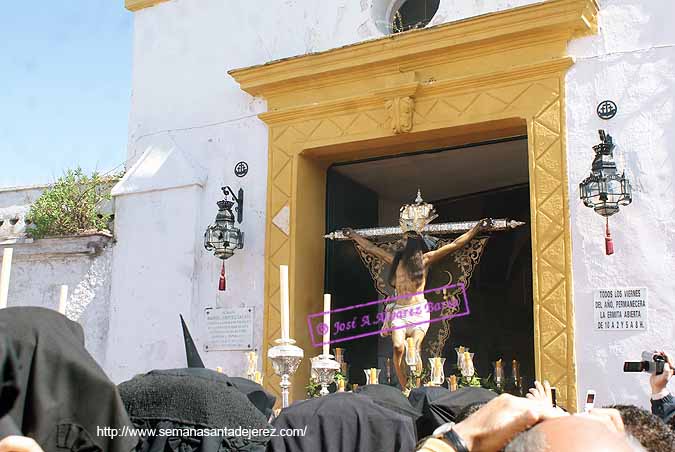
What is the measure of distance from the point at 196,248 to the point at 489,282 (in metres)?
4.15

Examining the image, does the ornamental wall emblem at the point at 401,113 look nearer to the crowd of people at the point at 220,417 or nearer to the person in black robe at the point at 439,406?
the person in black robe at the point at 439,406

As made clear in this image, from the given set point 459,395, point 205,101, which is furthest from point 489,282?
point 459,395

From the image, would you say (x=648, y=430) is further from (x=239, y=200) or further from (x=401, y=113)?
(x=239, y=200)

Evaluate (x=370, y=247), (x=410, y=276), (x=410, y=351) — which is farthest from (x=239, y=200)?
(x=410, y=351)

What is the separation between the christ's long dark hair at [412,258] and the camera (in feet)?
25.8

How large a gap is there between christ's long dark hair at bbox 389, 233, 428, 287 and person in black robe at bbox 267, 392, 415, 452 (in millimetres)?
4921

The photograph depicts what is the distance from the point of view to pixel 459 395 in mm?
3738

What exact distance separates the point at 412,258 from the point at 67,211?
4.49m

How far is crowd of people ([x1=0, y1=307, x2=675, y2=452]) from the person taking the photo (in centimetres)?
163

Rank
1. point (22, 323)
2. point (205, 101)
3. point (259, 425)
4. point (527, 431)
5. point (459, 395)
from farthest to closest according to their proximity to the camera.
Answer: point (205, 101), point (459, 395), point (259, 425), point (22, 323), point (527, 431)

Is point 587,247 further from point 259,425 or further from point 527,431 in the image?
point 527,431

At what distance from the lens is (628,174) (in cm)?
686

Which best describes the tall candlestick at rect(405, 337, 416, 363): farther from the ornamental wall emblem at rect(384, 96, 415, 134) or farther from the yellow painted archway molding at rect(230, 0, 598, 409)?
the ornamental wall emblem at rect(384, 96, 415, 134)

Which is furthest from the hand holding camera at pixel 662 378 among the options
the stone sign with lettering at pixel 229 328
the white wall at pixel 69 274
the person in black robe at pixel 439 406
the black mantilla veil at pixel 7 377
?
the white wall at pixel 69 274
